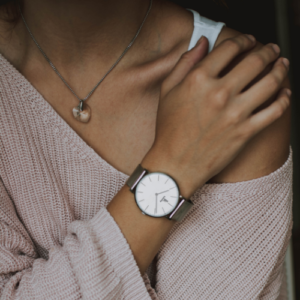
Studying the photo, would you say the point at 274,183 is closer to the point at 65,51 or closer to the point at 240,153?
the point at 240,153

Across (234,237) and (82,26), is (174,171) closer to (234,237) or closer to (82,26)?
(234,237)

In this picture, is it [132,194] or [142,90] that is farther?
[142,90]

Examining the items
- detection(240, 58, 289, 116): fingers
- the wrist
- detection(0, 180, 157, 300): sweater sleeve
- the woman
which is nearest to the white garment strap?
the woman

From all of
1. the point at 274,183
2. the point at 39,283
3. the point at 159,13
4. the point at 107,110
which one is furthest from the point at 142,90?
the point at 39,283

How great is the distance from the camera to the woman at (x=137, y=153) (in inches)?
26.5

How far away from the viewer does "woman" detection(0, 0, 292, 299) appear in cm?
67

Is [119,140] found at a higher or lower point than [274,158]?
lower

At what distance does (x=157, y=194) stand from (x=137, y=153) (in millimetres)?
214

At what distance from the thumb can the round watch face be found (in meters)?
0.22

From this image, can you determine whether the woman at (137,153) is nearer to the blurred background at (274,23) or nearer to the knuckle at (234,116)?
the knuckle at (234,116)

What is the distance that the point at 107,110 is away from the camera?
886 mm

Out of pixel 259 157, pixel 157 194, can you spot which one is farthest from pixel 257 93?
pixel 157 194

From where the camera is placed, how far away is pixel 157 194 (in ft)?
2.23

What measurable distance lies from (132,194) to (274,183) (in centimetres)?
36
